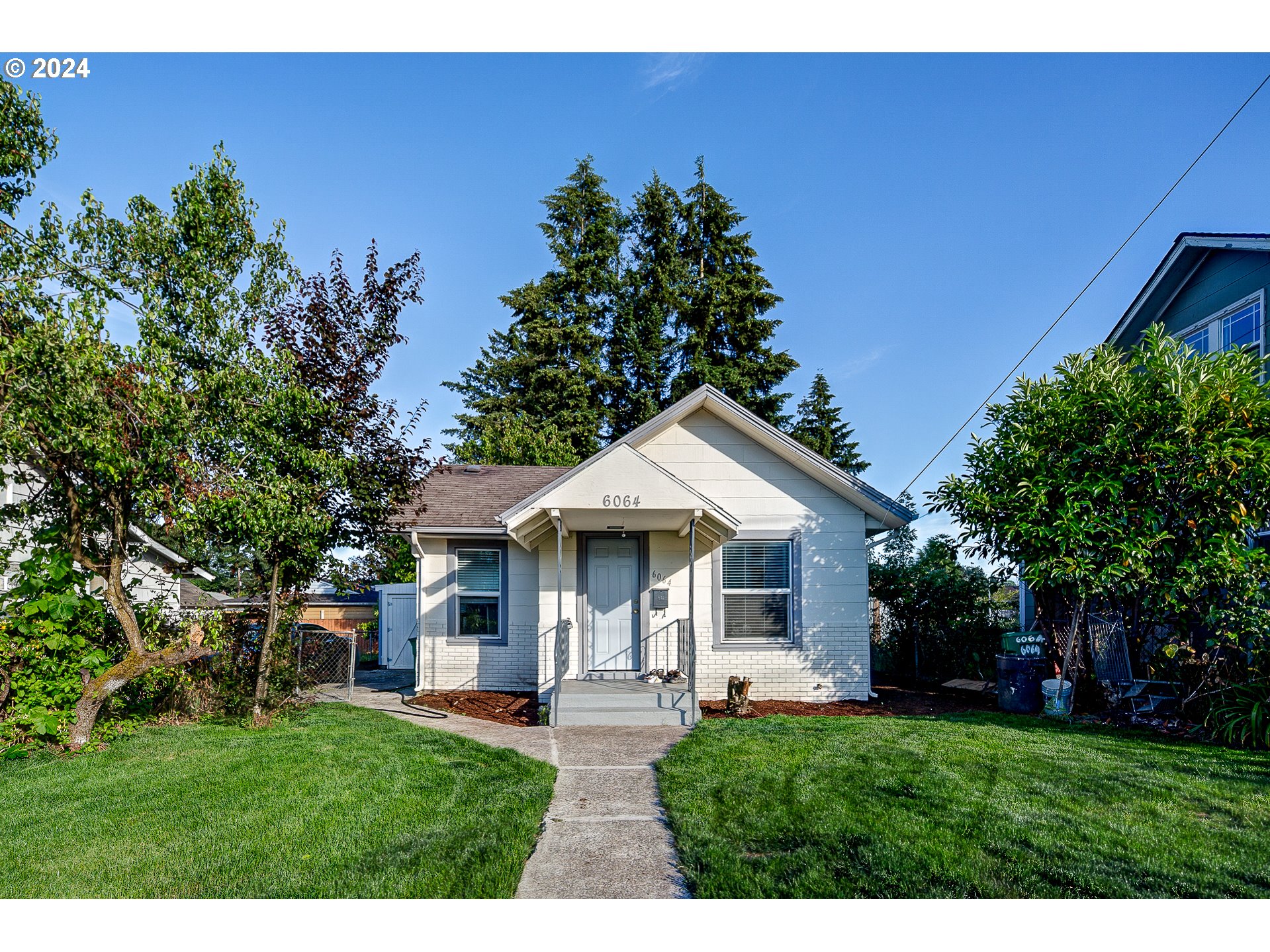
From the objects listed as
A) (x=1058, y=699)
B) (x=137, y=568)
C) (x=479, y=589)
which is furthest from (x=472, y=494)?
(x=1058, y=699)

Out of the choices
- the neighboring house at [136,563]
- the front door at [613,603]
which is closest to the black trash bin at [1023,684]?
the front door at [613,603]

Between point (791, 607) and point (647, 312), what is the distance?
65.8ft

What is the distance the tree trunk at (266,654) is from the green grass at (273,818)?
946mm

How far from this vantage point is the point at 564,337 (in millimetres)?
28891

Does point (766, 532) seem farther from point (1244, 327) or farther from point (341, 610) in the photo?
point (341, 610)

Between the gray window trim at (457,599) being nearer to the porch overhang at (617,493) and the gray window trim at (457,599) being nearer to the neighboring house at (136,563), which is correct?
the porch overhang at (617,493)

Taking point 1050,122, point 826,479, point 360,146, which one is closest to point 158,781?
point 360,146

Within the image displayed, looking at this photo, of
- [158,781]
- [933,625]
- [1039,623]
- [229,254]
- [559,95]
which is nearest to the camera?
[158,781]

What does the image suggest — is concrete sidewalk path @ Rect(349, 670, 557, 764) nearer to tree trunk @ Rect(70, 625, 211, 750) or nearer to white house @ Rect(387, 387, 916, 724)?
white house @ Rect(387, 387, 916, 724)

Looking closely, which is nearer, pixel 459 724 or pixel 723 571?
pixel 459 724

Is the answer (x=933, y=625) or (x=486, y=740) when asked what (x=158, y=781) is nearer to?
(x=486, y=740)

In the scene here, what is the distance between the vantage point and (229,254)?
348 inches

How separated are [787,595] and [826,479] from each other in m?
1.95

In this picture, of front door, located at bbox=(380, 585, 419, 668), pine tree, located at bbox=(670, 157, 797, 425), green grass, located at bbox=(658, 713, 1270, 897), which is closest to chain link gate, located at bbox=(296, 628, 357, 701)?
front door, located at bbox=(380, 585, 419, 668)
